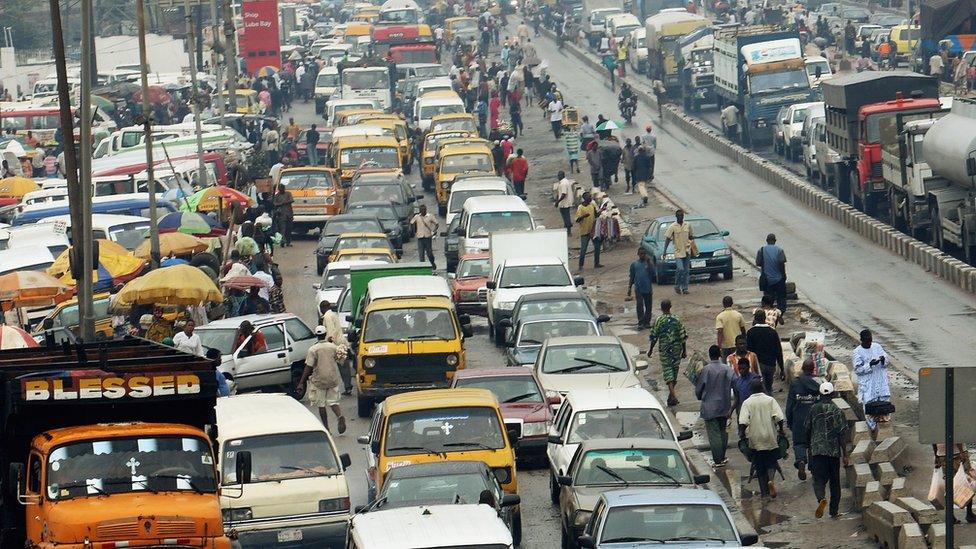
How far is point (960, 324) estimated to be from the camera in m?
30.0

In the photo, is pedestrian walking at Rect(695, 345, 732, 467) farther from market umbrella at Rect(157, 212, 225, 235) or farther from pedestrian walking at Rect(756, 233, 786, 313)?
market umbrella at Rect(157, 212, 225, 235)

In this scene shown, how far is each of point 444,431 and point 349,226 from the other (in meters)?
19.5

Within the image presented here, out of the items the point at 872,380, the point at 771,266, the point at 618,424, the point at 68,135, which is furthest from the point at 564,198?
the point at 618,424

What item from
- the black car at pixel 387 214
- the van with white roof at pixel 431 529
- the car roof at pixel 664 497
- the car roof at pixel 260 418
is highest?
the van with white roof at pixel 431 529

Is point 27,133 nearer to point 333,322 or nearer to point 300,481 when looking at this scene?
point 333,322

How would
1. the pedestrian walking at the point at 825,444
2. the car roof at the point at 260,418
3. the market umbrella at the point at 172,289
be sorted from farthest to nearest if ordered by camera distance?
the market umbrella at the point at 172,289
the pedestrian walking at the point at 825,444
the car roof at the point at 260,418

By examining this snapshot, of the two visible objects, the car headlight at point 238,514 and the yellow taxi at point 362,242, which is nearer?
the car headlight at point 238,514

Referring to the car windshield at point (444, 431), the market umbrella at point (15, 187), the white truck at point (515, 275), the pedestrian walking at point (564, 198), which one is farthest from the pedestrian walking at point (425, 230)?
the car windshield at point (444, 431)

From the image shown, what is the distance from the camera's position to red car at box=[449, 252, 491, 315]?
33.1 m

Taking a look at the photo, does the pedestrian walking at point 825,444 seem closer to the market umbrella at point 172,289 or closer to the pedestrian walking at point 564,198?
the market umbrella at point 172,289

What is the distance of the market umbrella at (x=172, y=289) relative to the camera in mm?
27828

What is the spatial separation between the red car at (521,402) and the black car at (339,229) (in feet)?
49.2

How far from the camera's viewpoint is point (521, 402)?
22.2 m

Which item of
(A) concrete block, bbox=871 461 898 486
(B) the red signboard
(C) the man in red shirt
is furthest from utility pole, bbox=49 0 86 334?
(B) the red signboard
